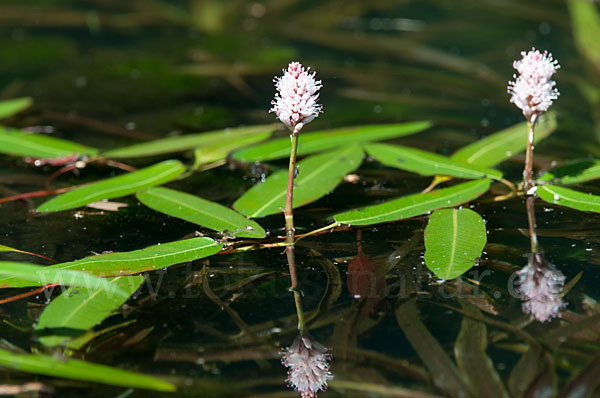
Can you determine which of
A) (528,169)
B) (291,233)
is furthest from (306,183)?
(528,169)

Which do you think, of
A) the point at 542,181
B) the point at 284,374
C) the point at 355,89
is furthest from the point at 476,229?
the point at 355,89

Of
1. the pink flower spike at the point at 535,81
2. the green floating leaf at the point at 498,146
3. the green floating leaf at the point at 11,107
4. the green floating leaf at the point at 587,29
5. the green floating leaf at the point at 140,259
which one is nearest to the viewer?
the green floating leaf at the point at 140,259

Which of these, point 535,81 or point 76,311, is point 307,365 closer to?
point 76,311

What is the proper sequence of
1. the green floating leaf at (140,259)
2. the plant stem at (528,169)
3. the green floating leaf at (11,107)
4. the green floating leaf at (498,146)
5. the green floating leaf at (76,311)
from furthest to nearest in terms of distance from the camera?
the green floating leaf at (11,107) < the green floating leaf at (498,146) < the plant stem at (528,169) < the green floating leaf at (140,259) < the green floating leaf at (76,311)

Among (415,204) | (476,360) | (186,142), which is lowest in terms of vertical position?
(476,360)

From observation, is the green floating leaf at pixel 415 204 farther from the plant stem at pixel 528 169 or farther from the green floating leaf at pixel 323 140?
the green floating leaf at pixel 323 140

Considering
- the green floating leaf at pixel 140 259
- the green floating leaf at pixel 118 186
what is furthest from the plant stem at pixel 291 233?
the green floating leaf at pixel 118 186
